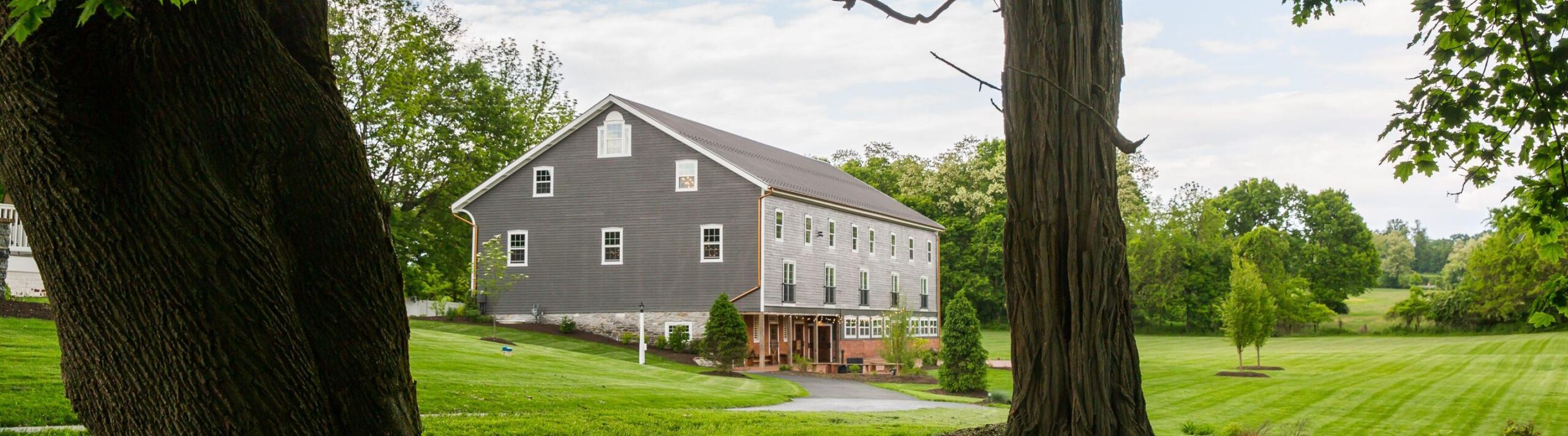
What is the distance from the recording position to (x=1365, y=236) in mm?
71500

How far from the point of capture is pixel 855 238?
125 feet

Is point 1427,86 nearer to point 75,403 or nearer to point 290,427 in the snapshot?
point 290,427

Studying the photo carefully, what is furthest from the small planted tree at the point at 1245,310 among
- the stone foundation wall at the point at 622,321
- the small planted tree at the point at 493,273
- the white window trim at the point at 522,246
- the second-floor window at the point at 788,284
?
the small planted tree at the point at 493,273

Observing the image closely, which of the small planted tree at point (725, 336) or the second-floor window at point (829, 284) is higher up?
the second-floor window at point (829, 284)

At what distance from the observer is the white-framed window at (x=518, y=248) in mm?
34438

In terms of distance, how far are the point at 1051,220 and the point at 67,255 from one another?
3.72 m

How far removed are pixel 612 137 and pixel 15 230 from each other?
14906 millimetres

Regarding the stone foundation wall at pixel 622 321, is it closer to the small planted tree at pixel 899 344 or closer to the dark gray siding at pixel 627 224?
the dark gray siding at pixel 627 224

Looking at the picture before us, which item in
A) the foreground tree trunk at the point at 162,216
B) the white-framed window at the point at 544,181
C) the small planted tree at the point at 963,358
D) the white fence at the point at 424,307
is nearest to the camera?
the foreground tree trunk at the point at 162,216

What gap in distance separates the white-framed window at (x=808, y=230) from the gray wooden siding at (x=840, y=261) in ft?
0.37

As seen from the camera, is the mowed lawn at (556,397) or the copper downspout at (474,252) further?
the copper downspout at (474,252)

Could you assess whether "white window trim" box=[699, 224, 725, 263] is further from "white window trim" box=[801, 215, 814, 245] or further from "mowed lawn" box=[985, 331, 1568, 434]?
"mowed lawn" box=[985, 331, 1568, 434]

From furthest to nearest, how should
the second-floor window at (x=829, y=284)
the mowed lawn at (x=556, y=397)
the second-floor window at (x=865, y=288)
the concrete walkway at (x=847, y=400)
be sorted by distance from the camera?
the second-floor window at (x=865, y=288) < the second-floor window at (x=829, y=284) < the concrete walkway at (x=847, y=400) < the mowed lawn at (x=556, y=397)

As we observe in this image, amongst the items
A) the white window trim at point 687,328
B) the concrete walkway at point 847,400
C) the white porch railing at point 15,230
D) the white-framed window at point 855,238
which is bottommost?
the concrete walkway at point 847,400
